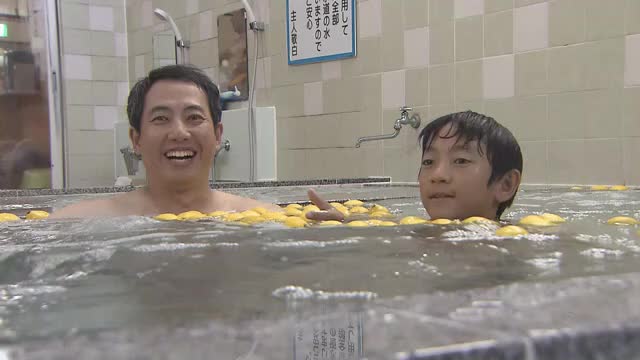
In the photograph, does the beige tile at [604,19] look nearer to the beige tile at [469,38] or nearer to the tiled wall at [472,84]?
the tiled wall at [472,84]

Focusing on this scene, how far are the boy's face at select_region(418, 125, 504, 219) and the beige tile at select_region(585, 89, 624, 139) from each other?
1.78 m

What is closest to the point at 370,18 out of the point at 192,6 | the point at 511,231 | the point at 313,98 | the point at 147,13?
the point at 313,98

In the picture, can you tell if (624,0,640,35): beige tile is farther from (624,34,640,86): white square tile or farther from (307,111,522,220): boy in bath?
(307,111,522,220): boy in bath

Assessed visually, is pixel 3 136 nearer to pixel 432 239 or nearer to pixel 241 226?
pixel 241 226

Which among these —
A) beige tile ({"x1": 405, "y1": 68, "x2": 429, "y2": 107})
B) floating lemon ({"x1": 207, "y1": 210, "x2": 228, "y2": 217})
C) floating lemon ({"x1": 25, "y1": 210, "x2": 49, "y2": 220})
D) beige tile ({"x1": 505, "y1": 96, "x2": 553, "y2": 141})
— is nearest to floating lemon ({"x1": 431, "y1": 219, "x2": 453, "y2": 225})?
floating lemon ({"x1": 207, "y1": 210, "x2": 228, "y2": 217})

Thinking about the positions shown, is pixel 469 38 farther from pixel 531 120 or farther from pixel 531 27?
pixel 531 120

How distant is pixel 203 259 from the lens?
127 cm

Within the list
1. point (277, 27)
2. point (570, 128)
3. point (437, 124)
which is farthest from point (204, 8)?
point (437, 124)

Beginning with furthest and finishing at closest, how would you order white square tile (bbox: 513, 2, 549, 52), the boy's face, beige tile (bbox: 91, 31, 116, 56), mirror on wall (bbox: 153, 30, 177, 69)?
beige tile (bbox: 91, 31, 116, 56) → mirror on wall (bbox: 153, 30, 177, 69) → white square tile (bbox: 513, 2, 549, 52) → the boy's face

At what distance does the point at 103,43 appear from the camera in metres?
7.03

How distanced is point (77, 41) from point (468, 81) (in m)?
4.32

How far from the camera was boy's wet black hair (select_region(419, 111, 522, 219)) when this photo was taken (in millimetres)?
2256

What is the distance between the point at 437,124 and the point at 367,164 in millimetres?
2872

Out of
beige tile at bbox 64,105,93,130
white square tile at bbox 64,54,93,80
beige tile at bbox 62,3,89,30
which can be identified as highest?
beige tile at bbox 62,3,89,30
